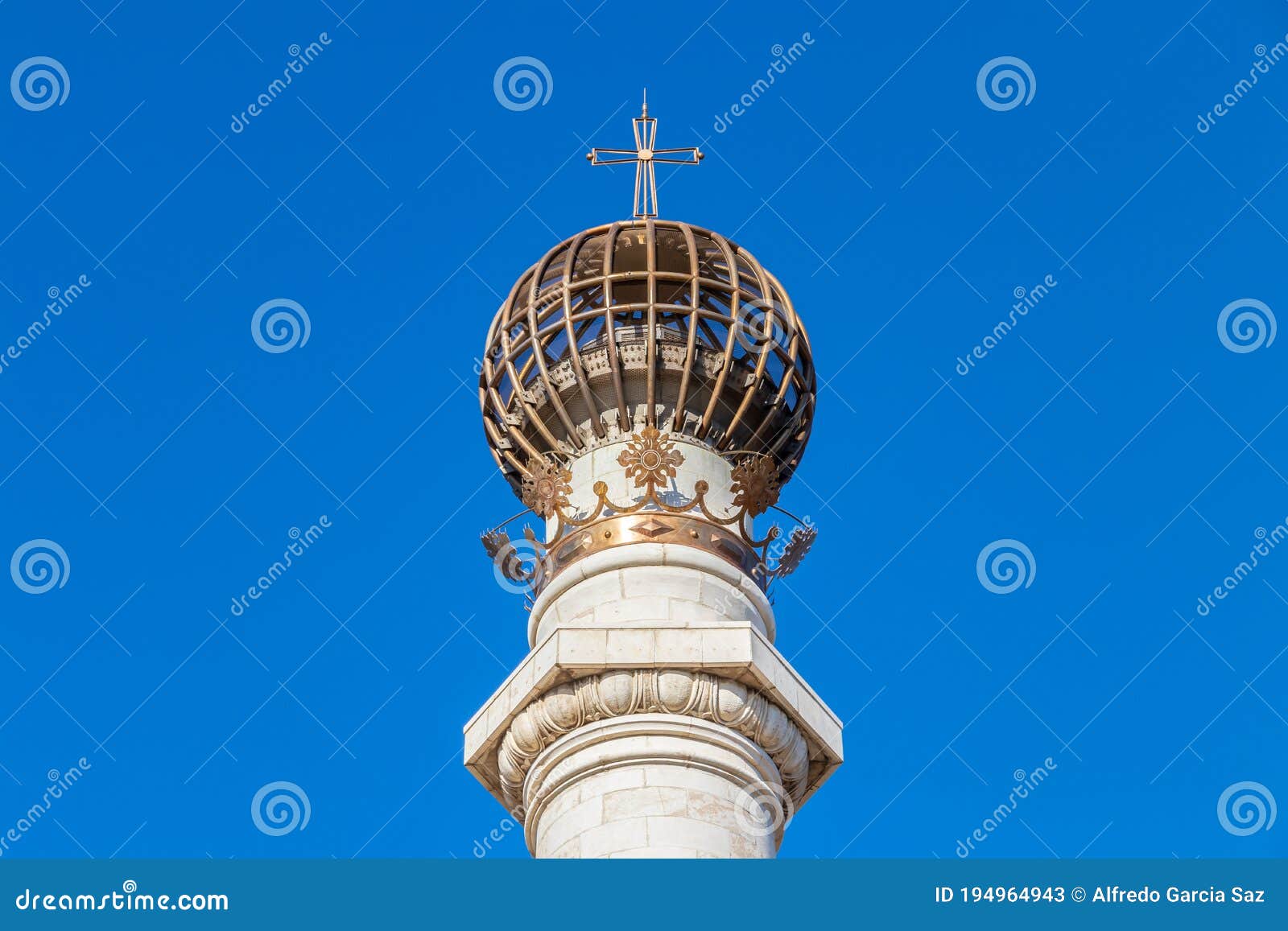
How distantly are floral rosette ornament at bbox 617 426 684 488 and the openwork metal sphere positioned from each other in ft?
1.88

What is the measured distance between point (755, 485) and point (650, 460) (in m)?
1.43

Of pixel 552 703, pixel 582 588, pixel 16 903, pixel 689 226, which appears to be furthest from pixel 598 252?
pixel 16 903

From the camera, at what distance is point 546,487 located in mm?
29844

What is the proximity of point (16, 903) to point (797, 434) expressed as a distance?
42.7ft

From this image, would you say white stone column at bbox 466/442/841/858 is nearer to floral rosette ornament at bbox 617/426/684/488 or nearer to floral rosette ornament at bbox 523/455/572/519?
floral rosette ornament at bbox 617/426/684/488

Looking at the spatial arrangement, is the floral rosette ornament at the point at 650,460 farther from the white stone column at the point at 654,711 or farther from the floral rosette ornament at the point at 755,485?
the floral rosette ornament at the point at 755,485

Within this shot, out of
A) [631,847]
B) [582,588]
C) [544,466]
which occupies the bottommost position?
[631,847]

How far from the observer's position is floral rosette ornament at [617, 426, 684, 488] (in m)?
29.0

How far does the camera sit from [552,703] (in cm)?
2683

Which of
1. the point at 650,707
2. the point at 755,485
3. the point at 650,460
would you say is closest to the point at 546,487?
the point at 650,460

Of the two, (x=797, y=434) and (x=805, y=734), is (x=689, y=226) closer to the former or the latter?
(x=797, y=434)

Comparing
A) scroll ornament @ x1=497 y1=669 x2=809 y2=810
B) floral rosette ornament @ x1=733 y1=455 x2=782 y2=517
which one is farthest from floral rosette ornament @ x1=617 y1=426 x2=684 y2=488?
scroll ornament @ x1=497 y1=669 x2=809 y2=810

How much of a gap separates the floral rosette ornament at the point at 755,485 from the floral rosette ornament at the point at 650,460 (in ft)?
2.60

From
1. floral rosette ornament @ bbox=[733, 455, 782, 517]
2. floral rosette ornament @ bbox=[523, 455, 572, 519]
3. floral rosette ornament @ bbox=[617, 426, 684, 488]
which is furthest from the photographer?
floral rosette ornament @ bbox=[523, 455, 572, 519]
